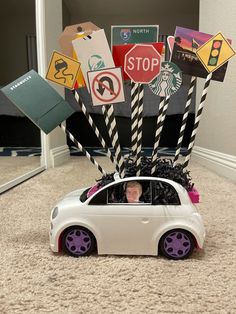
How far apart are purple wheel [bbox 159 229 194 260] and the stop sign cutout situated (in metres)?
0.30

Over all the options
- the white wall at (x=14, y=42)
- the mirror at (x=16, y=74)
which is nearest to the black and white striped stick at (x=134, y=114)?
the mirror at (x=16, y=74)

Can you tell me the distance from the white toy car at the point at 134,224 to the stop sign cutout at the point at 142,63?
199mm

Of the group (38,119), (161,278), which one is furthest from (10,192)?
Answer: (161,278)

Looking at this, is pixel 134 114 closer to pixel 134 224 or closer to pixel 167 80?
pixel 167 80

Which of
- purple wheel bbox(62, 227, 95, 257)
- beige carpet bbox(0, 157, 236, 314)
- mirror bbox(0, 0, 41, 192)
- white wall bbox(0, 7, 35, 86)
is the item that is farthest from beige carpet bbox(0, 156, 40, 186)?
purple wheel bbox(62, 227, 95, 257)

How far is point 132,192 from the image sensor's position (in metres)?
0.63

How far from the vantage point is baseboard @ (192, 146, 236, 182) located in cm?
136

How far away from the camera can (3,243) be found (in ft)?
2.30

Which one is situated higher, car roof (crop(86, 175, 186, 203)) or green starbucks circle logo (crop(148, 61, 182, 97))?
green starbucks circle logo (crop(148, 61, 182, 97))

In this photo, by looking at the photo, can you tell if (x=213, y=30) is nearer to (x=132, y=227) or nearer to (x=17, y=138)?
(x=132, y=227)

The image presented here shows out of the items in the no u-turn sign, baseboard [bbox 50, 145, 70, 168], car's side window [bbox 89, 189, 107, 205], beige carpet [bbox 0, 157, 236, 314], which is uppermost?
the no u-turn sign

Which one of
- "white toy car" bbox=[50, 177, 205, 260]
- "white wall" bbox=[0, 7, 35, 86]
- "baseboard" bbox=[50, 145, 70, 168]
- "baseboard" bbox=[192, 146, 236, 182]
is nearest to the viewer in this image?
"white toy car" bbox=[50, 177, 205, 260]

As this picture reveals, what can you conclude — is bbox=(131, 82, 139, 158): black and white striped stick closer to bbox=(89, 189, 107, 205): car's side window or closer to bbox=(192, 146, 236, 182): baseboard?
bbox=(89, 189, 107, 205): car's side window

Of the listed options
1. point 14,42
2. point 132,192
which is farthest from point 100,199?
point 14,42
